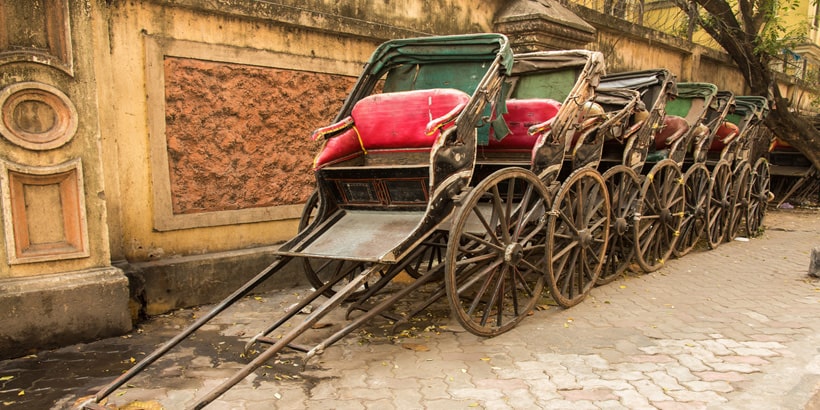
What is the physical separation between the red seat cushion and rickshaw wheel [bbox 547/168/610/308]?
44.6 inches

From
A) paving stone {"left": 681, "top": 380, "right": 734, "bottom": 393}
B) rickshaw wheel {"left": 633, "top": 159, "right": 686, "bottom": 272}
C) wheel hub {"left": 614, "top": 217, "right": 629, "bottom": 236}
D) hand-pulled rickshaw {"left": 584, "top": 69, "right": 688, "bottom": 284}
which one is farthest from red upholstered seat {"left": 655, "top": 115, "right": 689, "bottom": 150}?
paving stone {"left": 681, "top": 380, "right": 734, "bottom": 393}

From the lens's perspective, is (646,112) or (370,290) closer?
(370,290)

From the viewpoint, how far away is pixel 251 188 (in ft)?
16.8

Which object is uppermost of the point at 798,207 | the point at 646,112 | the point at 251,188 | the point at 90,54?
the point at 90,54

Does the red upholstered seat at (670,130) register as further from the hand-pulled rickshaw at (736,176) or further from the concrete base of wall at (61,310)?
the concrete base of wall at (61,310)

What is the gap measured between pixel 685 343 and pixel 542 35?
4.25m

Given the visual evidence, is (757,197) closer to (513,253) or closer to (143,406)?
(513,253)

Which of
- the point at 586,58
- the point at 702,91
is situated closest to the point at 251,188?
the point at 586,58

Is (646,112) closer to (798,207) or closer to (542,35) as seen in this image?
(542,35)

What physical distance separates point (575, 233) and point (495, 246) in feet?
3.47

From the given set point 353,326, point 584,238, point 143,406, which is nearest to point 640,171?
point 584,238

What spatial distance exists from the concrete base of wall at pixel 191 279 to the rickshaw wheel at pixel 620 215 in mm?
3076

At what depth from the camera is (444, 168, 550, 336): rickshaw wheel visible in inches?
141

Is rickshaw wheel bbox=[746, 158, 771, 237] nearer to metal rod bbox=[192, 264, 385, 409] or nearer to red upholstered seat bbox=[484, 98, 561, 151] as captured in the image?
red upholstered seat bbox=[484, 98, 561, 151]
